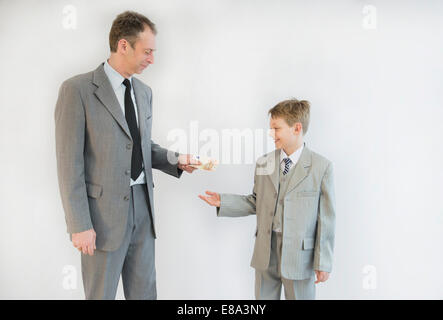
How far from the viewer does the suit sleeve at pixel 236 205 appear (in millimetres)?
1562

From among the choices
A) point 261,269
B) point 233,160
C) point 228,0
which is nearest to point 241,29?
point 228,0

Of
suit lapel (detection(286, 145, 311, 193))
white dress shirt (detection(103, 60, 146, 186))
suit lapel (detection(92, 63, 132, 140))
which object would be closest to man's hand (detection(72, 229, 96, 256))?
white dress shirt (detection(103, 60, 146, 186))

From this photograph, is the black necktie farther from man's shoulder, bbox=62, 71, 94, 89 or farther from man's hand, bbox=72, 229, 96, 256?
man's hand, bbox=72, 229, 96, 256

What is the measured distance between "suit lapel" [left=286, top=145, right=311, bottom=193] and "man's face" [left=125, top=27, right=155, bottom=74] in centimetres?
73

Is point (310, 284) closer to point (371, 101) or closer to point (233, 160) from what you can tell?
point (233, 160)

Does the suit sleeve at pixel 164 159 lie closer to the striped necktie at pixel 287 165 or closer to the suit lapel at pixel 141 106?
the suit lapel at pixel 141 106

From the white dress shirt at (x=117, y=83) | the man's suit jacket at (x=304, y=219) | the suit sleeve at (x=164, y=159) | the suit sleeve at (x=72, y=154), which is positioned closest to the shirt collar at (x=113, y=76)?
the white dress shirt at (x=117, y=83)

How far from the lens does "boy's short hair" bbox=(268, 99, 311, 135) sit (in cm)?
148

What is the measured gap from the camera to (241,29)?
1753mm

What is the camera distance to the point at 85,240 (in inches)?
50.8

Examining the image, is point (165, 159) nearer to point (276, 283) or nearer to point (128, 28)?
point (128, 28)

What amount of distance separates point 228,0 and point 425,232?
151 centimetres

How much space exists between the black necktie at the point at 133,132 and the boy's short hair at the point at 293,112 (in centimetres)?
56

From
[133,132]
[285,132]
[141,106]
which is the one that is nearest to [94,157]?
[133,132]
